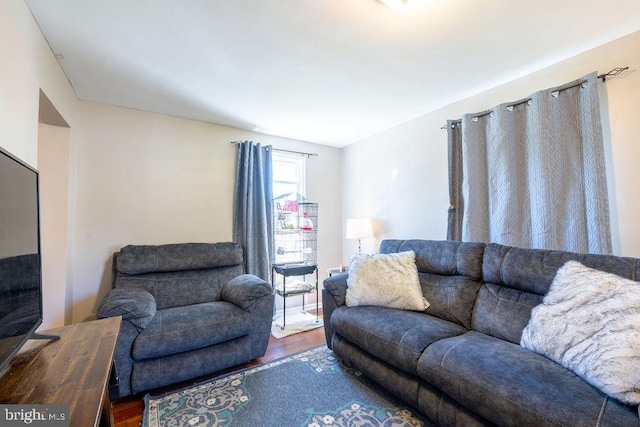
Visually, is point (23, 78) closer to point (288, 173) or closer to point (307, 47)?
point (307, 47)

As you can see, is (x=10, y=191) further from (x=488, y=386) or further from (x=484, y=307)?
(x=484, y=307)

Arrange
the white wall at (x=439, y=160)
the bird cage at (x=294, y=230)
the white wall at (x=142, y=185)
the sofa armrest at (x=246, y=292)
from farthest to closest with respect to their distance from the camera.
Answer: the bird cage at (x=294, y=230) < the white wall at (x=142, y=185) < the sofa armrest at (x=246, y=292) < the white wall at (x=439, y=160)

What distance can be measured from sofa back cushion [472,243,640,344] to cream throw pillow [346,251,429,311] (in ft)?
1.46

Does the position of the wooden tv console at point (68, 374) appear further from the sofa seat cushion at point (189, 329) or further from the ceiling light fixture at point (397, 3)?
the ceiling light fixture at point (397, 3)

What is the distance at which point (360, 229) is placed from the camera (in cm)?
344

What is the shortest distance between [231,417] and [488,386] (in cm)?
142

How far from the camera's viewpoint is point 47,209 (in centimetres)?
227

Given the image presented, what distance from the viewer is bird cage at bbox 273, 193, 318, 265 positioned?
3600 mm

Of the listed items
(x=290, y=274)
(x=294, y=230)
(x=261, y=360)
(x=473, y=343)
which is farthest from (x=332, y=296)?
(x=294, y=230)

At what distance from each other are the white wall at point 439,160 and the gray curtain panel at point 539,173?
0.42 feet

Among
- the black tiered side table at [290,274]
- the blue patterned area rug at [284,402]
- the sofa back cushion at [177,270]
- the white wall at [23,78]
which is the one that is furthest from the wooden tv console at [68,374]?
the black tiered side table at [290,274]

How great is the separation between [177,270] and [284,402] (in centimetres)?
157

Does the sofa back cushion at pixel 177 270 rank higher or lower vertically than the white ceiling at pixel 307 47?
lower

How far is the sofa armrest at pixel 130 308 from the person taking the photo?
1845 millimetres
